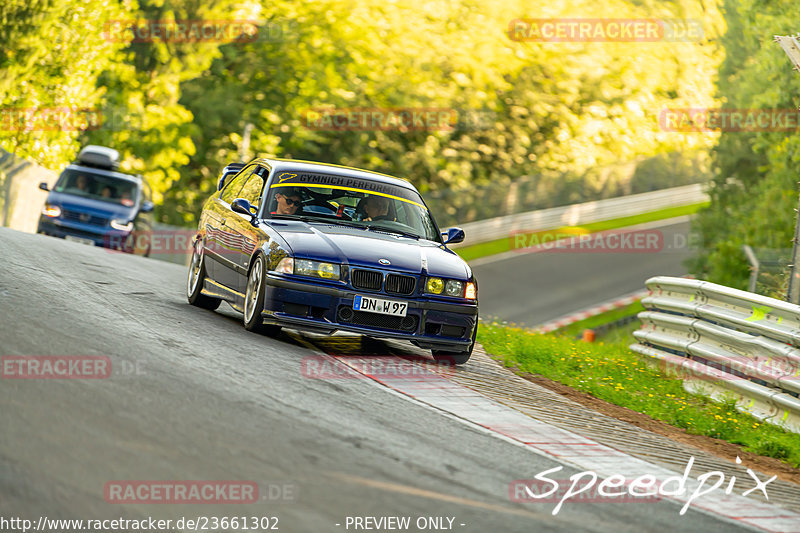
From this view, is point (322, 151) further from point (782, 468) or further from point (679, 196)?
point (782, 468)

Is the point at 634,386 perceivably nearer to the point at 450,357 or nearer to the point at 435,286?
the point at 450,357

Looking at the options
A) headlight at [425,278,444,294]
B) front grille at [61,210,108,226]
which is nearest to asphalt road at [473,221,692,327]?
front grille at [61,210,108,226]

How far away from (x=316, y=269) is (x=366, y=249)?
0.56 meters

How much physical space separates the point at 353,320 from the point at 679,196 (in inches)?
1669

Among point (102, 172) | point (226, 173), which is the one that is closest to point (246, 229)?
point (226, 173)

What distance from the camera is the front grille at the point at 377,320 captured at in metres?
9.91

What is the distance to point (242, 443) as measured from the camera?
621cm

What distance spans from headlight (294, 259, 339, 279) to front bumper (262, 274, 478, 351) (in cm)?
10

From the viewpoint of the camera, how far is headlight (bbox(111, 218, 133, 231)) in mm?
22766

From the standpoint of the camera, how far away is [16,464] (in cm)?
537

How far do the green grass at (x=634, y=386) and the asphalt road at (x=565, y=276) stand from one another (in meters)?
14.6

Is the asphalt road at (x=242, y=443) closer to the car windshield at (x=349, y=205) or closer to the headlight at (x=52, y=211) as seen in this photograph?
the car windshield at (x=349, y=205)

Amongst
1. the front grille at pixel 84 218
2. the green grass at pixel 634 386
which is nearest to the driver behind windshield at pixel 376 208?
the green grass at pixel 634 386

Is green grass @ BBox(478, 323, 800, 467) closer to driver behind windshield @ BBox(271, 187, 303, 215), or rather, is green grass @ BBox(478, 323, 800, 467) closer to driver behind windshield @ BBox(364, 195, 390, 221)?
driver behind windshield @ BBox(364, 195, 390, 221)
